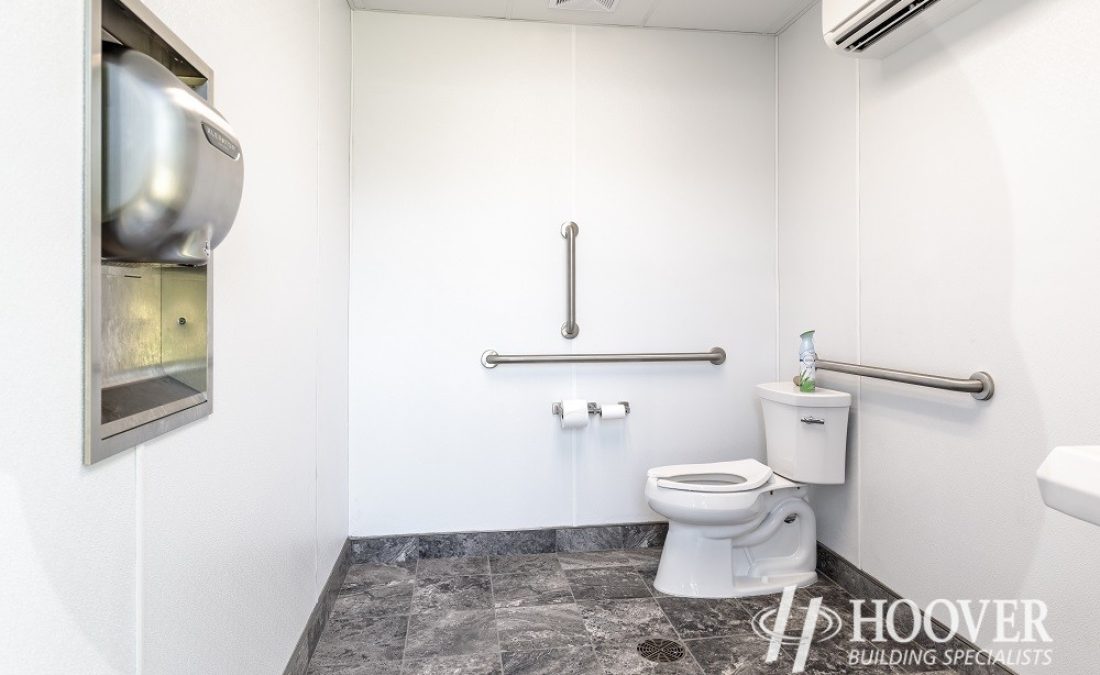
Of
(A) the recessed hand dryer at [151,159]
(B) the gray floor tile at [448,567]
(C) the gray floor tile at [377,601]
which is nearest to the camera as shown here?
(A) the recessed hand dryer at [151,159]

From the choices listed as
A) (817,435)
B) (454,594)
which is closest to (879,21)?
(817,435)

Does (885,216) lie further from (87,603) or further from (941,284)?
(87,603)

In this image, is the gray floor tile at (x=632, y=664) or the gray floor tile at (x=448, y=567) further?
the gray floor tile at (x=448, y=567)

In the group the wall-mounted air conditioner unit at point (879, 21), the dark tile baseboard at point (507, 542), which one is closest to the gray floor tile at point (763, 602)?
the dark tile baseboard at point (507, 542)

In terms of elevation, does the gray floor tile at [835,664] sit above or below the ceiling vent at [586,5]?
below

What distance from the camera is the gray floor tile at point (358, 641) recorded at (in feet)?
5.63

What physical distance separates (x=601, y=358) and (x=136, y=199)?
1.93 metres

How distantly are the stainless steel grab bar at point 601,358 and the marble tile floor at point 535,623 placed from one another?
0.82 m

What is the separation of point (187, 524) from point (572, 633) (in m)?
1.28

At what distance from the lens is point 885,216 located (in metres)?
1.95

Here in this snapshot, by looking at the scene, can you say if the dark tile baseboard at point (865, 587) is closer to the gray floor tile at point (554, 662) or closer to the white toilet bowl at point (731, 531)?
the white toilet bowl at point (731, 531)

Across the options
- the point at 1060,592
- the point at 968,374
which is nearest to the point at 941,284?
the point at 968,374

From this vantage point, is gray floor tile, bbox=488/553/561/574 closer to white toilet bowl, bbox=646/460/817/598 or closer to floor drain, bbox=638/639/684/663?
white toilet bowl, bbox=646/460/817/598

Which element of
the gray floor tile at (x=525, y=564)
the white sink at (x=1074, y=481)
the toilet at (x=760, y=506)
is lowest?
the gray floor tile at (x=525, y=564)
